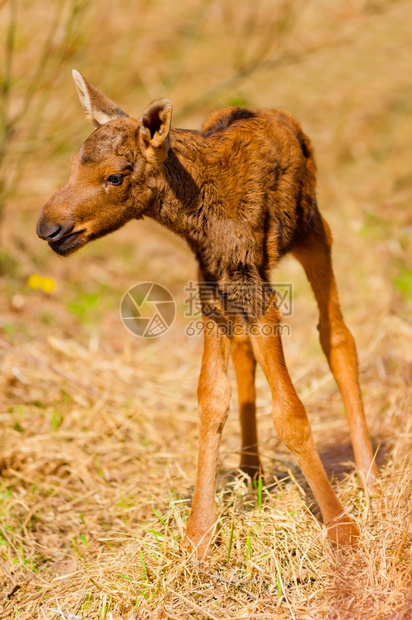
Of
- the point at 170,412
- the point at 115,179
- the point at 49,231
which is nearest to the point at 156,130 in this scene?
the point at 115,179

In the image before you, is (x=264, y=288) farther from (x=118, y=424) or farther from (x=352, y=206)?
(x=352, y=206)

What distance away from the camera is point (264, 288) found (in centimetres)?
413

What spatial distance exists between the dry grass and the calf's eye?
6.31ft

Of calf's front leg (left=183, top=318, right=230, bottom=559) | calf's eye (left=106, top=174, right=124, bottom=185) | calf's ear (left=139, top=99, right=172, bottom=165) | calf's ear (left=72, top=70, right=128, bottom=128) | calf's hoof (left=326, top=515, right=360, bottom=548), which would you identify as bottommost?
calf's hoof (left=326, top=515, right=360, bottom=548)

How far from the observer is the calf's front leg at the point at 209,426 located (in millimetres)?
4184

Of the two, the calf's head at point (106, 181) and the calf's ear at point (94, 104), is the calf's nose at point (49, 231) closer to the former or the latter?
the calf's head at point (106, 181)

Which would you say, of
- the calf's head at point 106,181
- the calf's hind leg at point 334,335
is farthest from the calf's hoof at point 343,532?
the calf's head at point 106,181

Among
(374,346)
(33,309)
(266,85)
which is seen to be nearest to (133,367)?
(33,309)

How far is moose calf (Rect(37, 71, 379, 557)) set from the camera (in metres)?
3.83

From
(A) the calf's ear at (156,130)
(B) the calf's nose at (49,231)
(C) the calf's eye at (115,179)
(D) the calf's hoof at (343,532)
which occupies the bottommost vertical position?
(D) the calf's hoof at (343,532)

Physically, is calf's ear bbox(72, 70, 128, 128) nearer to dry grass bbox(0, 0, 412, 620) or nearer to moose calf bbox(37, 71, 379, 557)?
moose calf bbox(37, 71, 379, 557)

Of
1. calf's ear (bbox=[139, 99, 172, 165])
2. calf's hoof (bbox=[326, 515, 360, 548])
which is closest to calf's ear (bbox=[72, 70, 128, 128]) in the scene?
calf's ear (bbox=[139, 99, 172, 165])

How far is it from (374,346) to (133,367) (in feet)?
7.56

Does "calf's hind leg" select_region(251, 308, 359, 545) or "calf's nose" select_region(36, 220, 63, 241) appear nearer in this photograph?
"calf's nose" select_region(36, 220, 63, 241)
